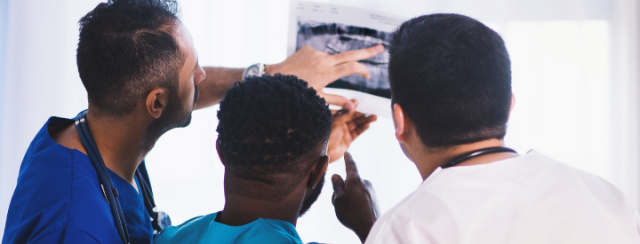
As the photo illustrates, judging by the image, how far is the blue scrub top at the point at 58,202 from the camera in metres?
0.81

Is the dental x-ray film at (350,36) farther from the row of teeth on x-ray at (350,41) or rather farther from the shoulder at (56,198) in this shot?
the shoulder at (56,198)

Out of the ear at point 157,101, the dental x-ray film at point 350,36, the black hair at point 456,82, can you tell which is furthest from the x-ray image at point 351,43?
the black hair at point 456,82

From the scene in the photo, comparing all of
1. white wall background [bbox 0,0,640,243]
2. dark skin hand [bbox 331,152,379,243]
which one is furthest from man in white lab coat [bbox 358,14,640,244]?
white wall background [bbox 0,0,640,243]

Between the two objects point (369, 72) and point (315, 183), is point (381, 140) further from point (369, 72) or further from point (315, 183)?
point (315, 183)

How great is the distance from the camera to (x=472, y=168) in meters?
0.68

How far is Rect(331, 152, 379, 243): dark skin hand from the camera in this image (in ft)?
2.83

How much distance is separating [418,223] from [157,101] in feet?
2.25

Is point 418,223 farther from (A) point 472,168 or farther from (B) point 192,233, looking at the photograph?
(B) point 192,233

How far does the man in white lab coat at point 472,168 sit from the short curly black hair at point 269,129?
0.17 meters

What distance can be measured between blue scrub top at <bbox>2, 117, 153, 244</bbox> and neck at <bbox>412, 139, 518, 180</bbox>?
0.64 metres

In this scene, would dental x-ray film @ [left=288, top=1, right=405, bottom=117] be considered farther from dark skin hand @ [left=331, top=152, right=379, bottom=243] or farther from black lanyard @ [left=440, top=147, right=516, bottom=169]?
black lanyard @ [left=440, top=147, right=516, bottom=169]

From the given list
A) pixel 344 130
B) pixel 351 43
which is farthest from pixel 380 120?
pixel 351 43

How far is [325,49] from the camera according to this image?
1.40m

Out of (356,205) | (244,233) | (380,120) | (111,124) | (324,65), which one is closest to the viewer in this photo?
(244,233)
